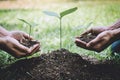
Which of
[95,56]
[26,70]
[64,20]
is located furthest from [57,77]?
[64,20]

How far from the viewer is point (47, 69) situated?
2.66 meters

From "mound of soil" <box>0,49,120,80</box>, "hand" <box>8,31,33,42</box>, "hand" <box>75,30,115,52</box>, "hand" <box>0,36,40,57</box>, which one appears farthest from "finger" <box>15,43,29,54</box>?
"hand" <box>75,30,115,52</box>

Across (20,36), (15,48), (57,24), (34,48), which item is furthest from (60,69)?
(57,24)

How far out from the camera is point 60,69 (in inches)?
103

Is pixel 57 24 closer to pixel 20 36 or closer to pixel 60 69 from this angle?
pixel 20 36

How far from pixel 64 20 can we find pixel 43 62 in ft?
11.3

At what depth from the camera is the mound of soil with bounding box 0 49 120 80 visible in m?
2.58

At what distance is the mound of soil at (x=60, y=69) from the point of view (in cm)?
258

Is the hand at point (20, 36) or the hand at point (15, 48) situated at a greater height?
the hand at point (20, 36)

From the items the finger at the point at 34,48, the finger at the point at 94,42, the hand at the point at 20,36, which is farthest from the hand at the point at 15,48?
the finger at the point at 94,42

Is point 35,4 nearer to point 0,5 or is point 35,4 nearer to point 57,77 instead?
point 0,5

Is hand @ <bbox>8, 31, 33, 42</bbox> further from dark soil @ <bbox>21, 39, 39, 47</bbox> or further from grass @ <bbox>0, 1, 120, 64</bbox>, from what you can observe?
grass @ <bbox>0, 1, 120, 64</bbox>

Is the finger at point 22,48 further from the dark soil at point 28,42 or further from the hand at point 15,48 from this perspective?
the dark soil at point 28,42

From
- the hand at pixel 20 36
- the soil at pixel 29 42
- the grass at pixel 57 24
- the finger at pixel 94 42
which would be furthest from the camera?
the grass at pixel 57 24
